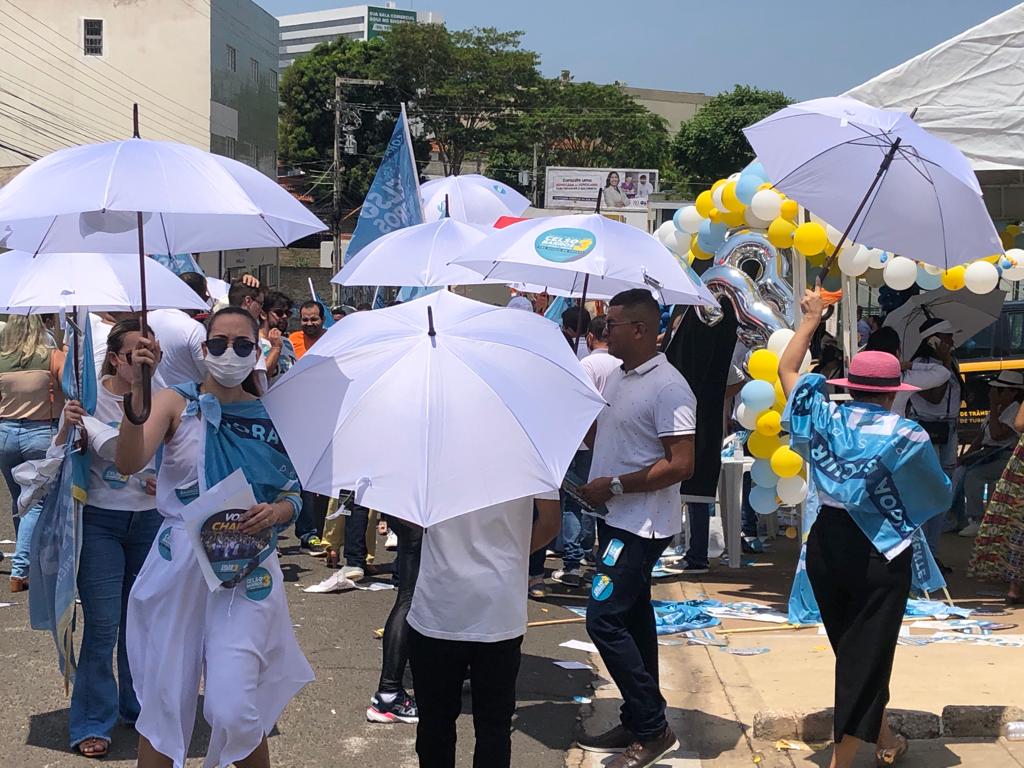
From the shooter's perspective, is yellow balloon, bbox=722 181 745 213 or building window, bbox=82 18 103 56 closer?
yellow balloon, bbox=722 181 745 213

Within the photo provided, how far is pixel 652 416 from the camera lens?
5.37m

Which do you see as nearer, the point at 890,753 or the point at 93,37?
the point at 890,753

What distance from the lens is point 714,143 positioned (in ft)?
215

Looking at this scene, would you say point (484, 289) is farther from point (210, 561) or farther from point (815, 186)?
point (210, 561)

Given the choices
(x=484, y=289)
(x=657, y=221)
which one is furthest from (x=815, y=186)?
(x=657, y=221)

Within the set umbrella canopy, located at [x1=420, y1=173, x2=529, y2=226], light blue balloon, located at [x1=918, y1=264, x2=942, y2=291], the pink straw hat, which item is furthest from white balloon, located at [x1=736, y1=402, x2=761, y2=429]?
umbrella canopy, located at [x1=420, y1=173, x2=529, y2=226]

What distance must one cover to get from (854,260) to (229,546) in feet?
19.1

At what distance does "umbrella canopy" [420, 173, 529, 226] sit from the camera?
10758 mm

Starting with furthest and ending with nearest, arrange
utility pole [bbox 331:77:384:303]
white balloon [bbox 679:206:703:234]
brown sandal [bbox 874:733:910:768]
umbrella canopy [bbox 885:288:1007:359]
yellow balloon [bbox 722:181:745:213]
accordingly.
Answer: utility pole [bbox 331:77:384:303], umbrella canopy [bbox 885:288:1007:359], white balloon [bbox 679:206:703:234], yellow balloon [bbox 722:181:745:213], brown sandal [bbox 874:733:910:768]

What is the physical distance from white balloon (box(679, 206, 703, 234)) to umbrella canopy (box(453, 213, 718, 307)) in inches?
117

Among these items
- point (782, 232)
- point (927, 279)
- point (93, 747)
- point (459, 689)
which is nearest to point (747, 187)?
point (782, 232)

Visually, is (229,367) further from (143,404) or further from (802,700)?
(802,700)

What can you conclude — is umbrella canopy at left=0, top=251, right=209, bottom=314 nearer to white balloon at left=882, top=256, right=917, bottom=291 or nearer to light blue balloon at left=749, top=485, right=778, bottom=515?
light blue balloon at left=749, top=485, right=778, bottom=515

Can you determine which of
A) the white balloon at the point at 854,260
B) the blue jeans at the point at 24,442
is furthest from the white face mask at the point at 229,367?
the white balloon at the point at 854,260
